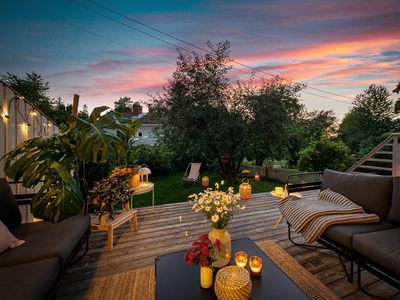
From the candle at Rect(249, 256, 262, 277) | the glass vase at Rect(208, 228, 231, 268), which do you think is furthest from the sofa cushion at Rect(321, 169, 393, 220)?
the glass vase at Rect(208, 228, 231, 268)

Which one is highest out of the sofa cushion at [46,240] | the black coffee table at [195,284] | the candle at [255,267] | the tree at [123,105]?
the tree at [123,105]

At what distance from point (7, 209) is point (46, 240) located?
68 cm

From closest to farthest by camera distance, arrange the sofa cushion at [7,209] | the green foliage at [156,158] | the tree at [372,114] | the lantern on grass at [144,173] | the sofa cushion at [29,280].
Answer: the sofa cushion at [29,280], the sofa cushion at [7,209], the lantern on grass at [144,173], the green foliage at [156,158], the tree at [372,114]

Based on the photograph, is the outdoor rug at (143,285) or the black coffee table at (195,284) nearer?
the black coffee table at (195,284)

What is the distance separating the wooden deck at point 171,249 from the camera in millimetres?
1693

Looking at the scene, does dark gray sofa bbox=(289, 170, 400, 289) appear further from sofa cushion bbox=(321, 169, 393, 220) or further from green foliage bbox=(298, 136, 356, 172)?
green foliage bbox=(298, 136, 356, 172)

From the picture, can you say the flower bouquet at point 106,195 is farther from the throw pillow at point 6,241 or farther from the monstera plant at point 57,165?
the throw pillow at point 6,241

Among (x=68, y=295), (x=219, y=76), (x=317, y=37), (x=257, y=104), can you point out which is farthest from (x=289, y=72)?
(x=68, y=295)

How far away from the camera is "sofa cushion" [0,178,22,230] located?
5.97 ft

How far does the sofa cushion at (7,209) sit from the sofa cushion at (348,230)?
11.2 feet

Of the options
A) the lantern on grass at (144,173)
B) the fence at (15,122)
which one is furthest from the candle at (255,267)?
the fence at (15,122)

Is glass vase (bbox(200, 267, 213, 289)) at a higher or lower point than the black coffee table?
higher

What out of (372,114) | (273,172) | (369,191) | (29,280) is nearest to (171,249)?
(29,280)

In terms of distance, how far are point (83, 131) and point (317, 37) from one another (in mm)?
6130
